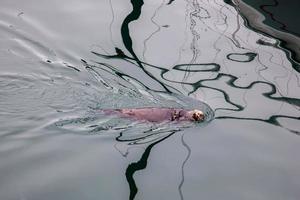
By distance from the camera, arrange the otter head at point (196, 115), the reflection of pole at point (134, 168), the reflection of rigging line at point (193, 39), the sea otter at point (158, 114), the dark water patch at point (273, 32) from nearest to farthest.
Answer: the reflection of pole at point (134, 168) < the otter head at point (196, 115) < the sea otter at point (158, 114) < the reflection of rigging line at point (193, 39) < the dark water patch at point (273, 32)

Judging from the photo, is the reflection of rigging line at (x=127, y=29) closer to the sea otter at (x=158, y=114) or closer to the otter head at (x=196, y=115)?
the sea otter at (x=158, y=114)

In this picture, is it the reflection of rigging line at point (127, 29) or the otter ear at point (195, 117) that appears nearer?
the otter ear at point (195, 117)

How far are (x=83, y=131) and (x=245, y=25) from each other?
327cm

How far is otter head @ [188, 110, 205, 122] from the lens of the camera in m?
4.88

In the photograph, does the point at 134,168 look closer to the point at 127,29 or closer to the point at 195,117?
the point at 195,117

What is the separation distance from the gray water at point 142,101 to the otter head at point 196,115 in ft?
0.26

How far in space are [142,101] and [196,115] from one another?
0.74m

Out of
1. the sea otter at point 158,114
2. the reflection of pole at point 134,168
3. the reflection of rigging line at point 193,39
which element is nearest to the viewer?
the reflection of pole at point 134,168

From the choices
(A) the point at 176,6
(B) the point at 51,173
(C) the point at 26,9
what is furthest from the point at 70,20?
(B) the point at 51,173

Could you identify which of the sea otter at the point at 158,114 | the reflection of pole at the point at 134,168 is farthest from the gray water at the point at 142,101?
the sea otter at the point at 158,114

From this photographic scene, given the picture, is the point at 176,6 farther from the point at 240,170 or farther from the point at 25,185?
the point at 25,185

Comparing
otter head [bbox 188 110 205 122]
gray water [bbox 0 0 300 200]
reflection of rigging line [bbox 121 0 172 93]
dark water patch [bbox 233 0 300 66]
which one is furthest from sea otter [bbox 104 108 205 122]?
dark water patch [bbox 233 0 300 66]

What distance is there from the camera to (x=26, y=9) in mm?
6988

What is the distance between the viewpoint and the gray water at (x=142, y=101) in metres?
4.06
